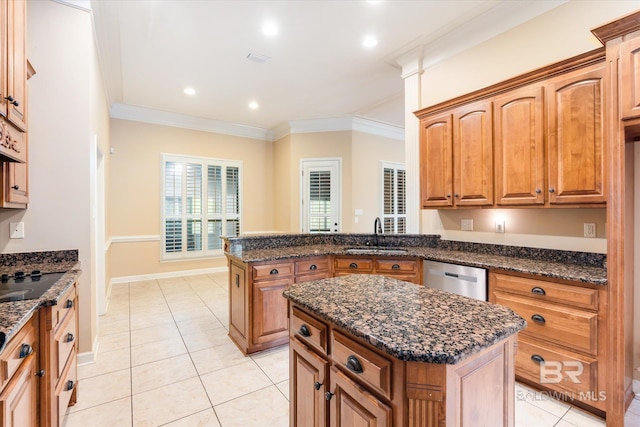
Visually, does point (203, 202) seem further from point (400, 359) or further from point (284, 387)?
point (400, 359)

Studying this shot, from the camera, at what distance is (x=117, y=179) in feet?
17.1

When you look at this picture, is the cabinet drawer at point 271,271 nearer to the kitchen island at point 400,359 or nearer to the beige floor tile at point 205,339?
the beige floor tile at point 205,339

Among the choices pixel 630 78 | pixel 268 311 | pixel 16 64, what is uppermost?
pixel 16 64

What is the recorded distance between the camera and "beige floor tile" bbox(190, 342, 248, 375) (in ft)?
8.29

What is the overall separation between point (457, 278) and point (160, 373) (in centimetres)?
264

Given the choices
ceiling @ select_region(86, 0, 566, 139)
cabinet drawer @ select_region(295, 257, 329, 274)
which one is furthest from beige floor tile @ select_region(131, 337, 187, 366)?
ceiling @ select_region(86, 0, 566, 139)

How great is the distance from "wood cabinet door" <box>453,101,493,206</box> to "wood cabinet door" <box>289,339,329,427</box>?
2188mm

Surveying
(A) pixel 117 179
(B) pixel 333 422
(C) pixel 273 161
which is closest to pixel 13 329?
(B) pixel 333 422

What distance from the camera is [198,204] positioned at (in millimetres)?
5980

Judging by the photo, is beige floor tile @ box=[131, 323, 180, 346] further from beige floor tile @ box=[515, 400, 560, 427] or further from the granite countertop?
beige floor tile @ box=[515, 400, 560, 427]

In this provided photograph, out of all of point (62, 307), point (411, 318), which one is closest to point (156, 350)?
point (62, 307)

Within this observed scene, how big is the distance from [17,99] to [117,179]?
3975 millimetres

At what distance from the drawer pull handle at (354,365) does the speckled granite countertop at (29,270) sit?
119 cm

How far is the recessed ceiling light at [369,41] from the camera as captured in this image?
10.6 feet
